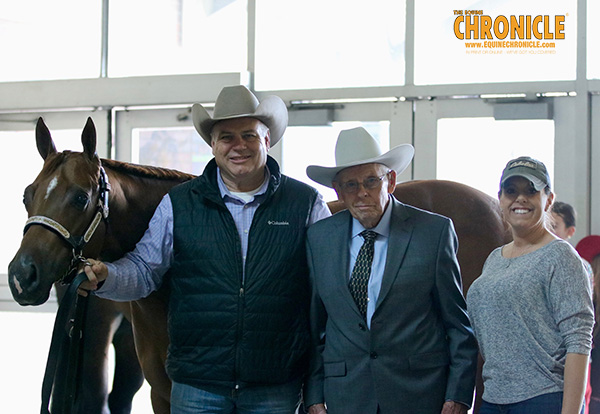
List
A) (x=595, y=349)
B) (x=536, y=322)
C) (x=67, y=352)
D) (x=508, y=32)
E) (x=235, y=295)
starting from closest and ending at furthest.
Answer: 1. (x=536, y=322)
2. (x=235, y=295)
3. (x=67, y=352)
4. (x=595, y=349)
5. (x=508, y=32)

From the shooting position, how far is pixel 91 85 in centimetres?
654

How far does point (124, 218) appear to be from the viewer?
2.60 meters

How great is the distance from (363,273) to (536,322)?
51cm

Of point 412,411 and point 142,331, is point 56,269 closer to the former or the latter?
point 142,331

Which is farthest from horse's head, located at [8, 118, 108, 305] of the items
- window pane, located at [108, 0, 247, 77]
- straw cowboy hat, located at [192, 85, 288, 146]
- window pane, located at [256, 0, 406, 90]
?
window pane, located at [108, 0, 247, 77]

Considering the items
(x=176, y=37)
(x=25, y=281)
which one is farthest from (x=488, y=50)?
(x=25, y=281)

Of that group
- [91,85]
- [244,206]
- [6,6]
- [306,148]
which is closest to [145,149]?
[91,85]

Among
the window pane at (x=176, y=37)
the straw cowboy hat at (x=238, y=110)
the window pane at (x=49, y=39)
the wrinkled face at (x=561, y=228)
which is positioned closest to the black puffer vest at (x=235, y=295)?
the straw cowboy hat at (x=238, y=110)

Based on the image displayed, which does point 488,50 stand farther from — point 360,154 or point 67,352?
point 67,352

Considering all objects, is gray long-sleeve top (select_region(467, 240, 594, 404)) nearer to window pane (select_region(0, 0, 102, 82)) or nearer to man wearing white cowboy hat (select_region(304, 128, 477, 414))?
man wearing white cowboy hat (select_region(304, 128, 477, 414))

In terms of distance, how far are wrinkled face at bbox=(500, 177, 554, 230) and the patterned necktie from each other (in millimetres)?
409

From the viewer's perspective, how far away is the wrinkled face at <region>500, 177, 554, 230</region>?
2.07m

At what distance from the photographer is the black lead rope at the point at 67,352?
2277 millimetres

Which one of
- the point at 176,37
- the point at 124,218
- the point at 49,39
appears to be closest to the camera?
the point at 124,218
